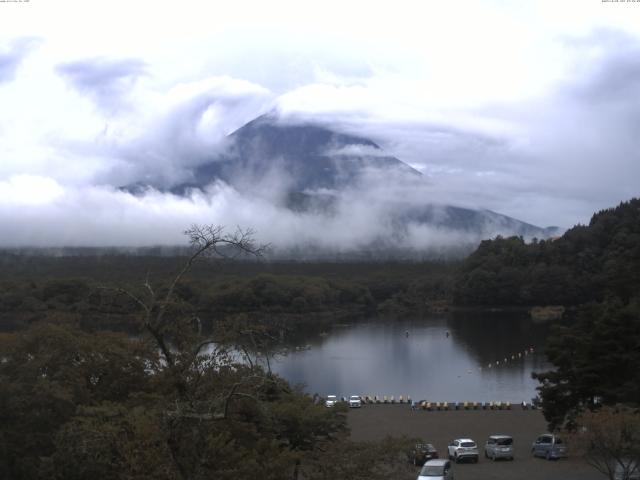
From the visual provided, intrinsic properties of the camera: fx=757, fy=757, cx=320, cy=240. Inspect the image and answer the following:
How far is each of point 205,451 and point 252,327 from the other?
4.06 ft

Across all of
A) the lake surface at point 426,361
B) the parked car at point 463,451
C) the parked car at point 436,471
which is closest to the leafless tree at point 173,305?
the parked car at point 436,471

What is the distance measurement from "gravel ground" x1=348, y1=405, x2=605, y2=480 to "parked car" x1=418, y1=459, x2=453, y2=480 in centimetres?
177

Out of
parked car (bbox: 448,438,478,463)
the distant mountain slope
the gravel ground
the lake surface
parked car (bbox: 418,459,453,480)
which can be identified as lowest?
the lake surface

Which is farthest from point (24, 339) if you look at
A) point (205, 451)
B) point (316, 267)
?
point (316, 267)

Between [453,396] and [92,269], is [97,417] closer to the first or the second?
[453,396]

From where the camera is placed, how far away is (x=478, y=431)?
2273cm

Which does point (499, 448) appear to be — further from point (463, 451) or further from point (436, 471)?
point (436, 471)

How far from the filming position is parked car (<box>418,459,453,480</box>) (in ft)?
47.3

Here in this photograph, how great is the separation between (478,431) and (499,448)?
4.46 metres

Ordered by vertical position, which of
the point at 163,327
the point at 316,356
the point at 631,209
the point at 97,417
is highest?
the point at 631,209

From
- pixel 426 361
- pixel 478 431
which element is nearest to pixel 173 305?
pixel 478 431

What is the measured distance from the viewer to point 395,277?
95062 millimetres

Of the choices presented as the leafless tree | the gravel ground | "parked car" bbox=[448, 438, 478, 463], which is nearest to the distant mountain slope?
the gravel ground

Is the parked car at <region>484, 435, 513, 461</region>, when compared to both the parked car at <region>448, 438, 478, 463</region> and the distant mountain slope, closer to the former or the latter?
the parked car at <region>448, 438, 478, 463</region>
